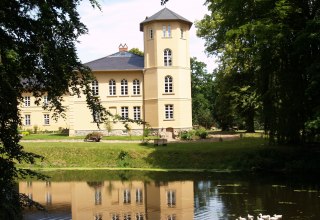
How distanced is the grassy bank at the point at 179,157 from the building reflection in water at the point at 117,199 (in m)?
4.63

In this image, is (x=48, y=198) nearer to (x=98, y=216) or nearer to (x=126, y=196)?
(x=126, y=196)

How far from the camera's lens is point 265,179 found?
2062 cm

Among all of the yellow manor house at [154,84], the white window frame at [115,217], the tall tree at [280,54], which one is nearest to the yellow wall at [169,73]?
the yellow manor house at [154,84]

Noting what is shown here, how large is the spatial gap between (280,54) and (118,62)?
21.8 metres

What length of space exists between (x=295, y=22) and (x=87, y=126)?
902 inches

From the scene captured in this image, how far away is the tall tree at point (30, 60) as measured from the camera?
18.2ft

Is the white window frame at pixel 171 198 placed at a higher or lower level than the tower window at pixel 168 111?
lower

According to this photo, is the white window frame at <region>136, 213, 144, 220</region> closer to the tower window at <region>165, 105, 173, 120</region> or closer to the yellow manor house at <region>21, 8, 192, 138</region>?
→ the yellow manor house at <region>21, 8, 192, 138</region>

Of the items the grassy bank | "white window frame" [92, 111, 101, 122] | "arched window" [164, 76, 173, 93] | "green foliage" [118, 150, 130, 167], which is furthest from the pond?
"arched window" [164, 76, 173, 93]

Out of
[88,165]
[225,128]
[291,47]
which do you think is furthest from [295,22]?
[225,128]

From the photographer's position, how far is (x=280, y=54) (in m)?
22.1

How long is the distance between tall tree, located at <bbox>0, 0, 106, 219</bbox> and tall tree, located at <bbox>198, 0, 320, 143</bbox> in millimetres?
15240

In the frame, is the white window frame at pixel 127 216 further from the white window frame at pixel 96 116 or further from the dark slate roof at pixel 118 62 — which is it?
the dark slate roof at pixel 118 62

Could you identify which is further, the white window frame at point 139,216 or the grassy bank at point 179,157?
the grassy bank at point 179,157
